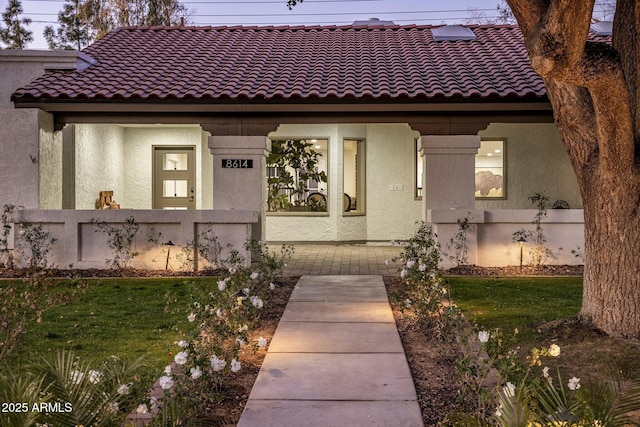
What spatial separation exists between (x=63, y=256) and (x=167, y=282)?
8.19ft

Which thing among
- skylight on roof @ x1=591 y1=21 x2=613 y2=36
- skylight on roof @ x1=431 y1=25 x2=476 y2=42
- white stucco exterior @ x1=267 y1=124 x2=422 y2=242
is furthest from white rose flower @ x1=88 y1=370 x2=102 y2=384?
skylight on roof @ x1=591 y1=21 x2=613 y2=36

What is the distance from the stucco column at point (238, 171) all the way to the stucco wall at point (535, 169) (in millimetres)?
6390

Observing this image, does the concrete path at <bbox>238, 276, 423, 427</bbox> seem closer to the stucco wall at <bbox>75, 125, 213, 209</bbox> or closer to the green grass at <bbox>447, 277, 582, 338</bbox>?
the green grass at <bbox>447, 277, 582, 338</bbox>

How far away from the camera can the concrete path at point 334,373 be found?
3943mm

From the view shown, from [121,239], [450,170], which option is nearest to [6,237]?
[121,239]

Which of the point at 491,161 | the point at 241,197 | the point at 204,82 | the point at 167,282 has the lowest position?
the point at 167,282

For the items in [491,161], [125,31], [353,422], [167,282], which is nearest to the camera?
[353,422]

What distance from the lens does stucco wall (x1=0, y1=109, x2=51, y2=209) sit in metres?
11.3

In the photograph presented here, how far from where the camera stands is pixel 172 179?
1686cm

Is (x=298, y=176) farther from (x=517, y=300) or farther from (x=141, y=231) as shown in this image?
(x=517, y=300)

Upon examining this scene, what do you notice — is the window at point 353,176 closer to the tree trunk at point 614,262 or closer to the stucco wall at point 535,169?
the stucco wall at point 535,169

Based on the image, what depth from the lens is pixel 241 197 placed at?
12.0 m

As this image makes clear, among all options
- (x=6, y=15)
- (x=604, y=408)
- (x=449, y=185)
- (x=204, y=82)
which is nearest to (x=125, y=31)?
(x=204, y=82)

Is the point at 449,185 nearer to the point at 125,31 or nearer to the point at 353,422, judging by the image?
the point at 353,422
